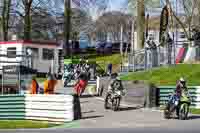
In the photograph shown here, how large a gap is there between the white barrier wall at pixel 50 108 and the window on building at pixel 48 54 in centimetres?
2627

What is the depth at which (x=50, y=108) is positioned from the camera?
69.8ft

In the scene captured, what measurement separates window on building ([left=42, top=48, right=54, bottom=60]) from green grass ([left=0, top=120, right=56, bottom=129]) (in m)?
26.9

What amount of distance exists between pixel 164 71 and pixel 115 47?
4781 centimetres

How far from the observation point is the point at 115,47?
79.6m

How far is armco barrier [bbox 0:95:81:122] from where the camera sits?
2084 centimetres

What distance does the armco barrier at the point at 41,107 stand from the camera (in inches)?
821

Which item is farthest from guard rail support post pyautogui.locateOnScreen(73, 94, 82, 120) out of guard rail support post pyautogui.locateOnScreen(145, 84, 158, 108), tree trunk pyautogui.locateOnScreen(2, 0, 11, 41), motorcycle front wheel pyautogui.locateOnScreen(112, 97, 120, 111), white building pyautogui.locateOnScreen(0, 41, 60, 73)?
tree trunk pyautogui.locateOnScreen(2, 0, 11, 41)

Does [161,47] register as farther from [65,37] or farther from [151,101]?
[65,37]

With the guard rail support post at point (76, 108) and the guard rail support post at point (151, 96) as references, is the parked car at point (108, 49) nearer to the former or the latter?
the guard rail support post at point (151, 96)

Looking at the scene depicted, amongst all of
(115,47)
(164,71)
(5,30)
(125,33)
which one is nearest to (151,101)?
(164,71)

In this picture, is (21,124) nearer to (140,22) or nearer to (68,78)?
(68,78)

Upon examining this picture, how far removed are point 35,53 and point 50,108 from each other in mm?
26528

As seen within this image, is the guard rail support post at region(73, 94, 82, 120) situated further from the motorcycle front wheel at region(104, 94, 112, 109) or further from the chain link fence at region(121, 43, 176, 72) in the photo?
the chain link fence at region(121, 43, 176, 72)

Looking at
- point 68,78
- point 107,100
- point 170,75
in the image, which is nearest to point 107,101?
point 107,100
